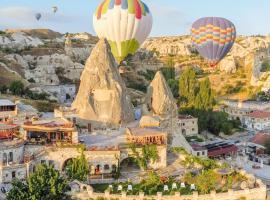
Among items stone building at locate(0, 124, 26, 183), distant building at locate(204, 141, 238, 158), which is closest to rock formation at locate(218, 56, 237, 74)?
distant building at locate(204, 141, 238, 158)

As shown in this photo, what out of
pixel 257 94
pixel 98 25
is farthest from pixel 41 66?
pixel 257 94

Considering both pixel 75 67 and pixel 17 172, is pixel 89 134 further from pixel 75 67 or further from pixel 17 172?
pixel 75 67

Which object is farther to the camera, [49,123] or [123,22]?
[123,22]

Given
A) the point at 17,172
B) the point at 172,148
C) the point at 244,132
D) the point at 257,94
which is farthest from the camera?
the point at 257,94

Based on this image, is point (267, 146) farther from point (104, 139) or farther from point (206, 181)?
point (206, 181)

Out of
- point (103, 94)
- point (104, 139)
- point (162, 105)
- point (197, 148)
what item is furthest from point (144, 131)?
point (197, 148)

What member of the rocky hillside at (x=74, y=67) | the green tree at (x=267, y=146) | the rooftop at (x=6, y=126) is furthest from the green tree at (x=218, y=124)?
the rooftop at (x=6, y=126)
